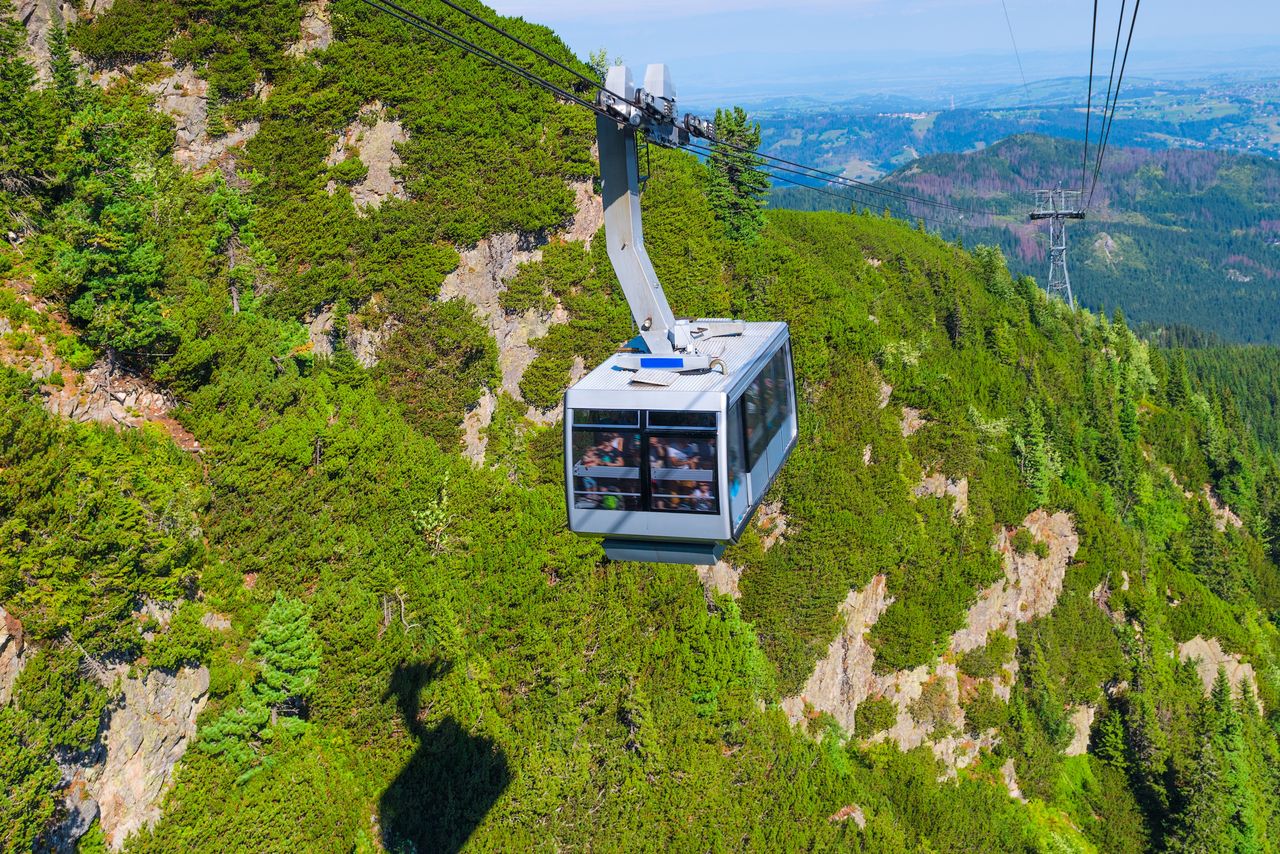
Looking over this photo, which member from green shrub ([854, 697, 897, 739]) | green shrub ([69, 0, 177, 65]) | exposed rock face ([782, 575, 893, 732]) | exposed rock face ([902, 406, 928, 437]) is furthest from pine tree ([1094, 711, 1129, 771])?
green shrub ([69, 0, 177, 65])

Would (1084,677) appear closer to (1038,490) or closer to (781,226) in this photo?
(1038,490)

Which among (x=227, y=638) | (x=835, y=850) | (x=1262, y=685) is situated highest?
(x=227, y=638)

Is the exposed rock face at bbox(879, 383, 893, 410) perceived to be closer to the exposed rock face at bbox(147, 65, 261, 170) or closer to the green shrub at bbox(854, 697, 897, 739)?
the green shrub at bbox(854, 697, 897, 739)

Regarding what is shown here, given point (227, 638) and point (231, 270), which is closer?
point (227, 638)

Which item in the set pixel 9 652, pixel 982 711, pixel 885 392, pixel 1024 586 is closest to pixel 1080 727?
pixel 1024 586

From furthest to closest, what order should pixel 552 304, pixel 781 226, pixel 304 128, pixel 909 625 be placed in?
pixel 781 226 → pixel 909 625 → pixel 552 304 → pixel 304 128

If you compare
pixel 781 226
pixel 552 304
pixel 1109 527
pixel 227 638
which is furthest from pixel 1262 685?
pixel 227 638

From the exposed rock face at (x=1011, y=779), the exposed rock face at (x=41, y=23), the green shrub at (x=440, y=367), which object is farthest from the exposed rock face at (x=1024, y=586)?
the exposed rock face at (x=41, y=23)

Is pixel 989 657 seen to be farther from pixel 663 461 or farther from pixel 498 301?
pixel 663 461
